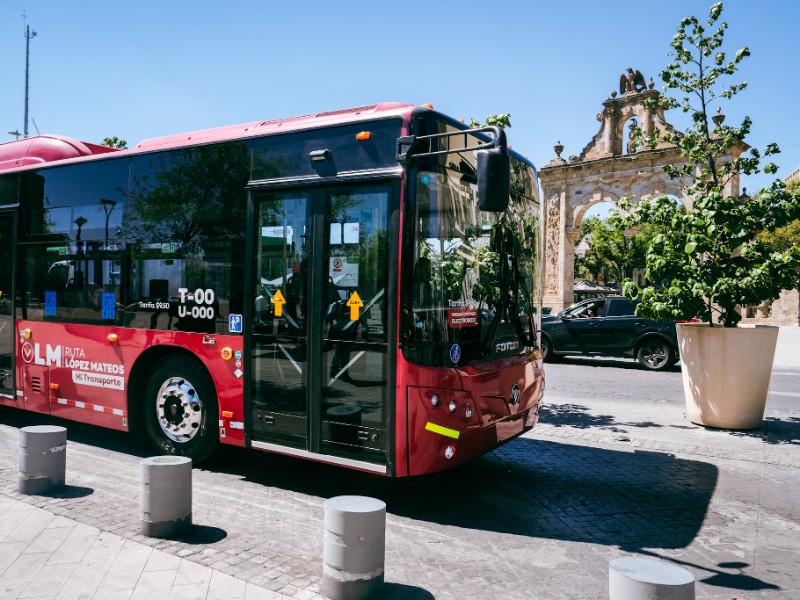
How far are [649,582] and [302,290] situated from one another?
359cm

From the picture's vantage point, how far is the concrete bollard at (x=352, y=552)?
12.4 ft

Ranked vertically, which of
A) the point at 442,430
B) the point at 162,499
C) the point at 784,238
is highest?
the point at 784,238

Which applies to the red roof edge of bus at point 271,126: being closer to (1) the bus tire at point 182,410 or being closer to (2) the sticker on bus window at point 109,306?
(2) the sticker on bus window at point 109,306

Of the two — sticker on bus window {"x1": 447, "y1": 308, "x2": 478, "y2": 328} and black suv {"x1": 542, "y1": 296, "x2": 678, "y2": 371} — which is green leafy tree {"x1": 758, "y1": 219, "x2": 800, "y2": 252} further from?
sticker on bus window {"x1": 447, "y1": 308, "x2": 478, "y2": 328}

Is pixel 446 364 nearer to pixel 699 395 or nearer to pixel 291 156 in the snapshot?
pixel 291 156

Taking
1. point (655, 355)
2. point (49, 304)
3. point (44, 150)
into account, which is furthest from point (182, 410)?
point (655, 355)

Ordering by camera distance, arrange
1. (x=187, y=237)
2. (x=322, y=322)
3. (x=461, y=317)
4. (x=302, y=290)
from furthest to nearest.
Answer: (x=187, y=237)
(x=302, y=290)
(x=322, y=322)
(x=461, y=317)

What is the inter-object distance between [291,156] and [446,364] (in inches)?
90.6

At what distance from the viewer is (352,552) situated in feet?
12.4

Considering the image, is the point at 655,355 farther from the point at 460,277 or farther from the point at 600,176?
the point at 600,176

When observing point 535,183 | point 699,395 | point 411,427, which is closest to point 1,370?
point 411,427

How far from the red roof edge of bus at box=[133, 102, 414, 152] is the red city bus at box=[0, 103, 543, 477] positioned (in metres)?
0.04

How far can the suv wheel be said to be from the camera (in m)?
16.0

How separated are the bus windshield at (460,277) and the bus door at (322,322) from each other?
0.90 ft
